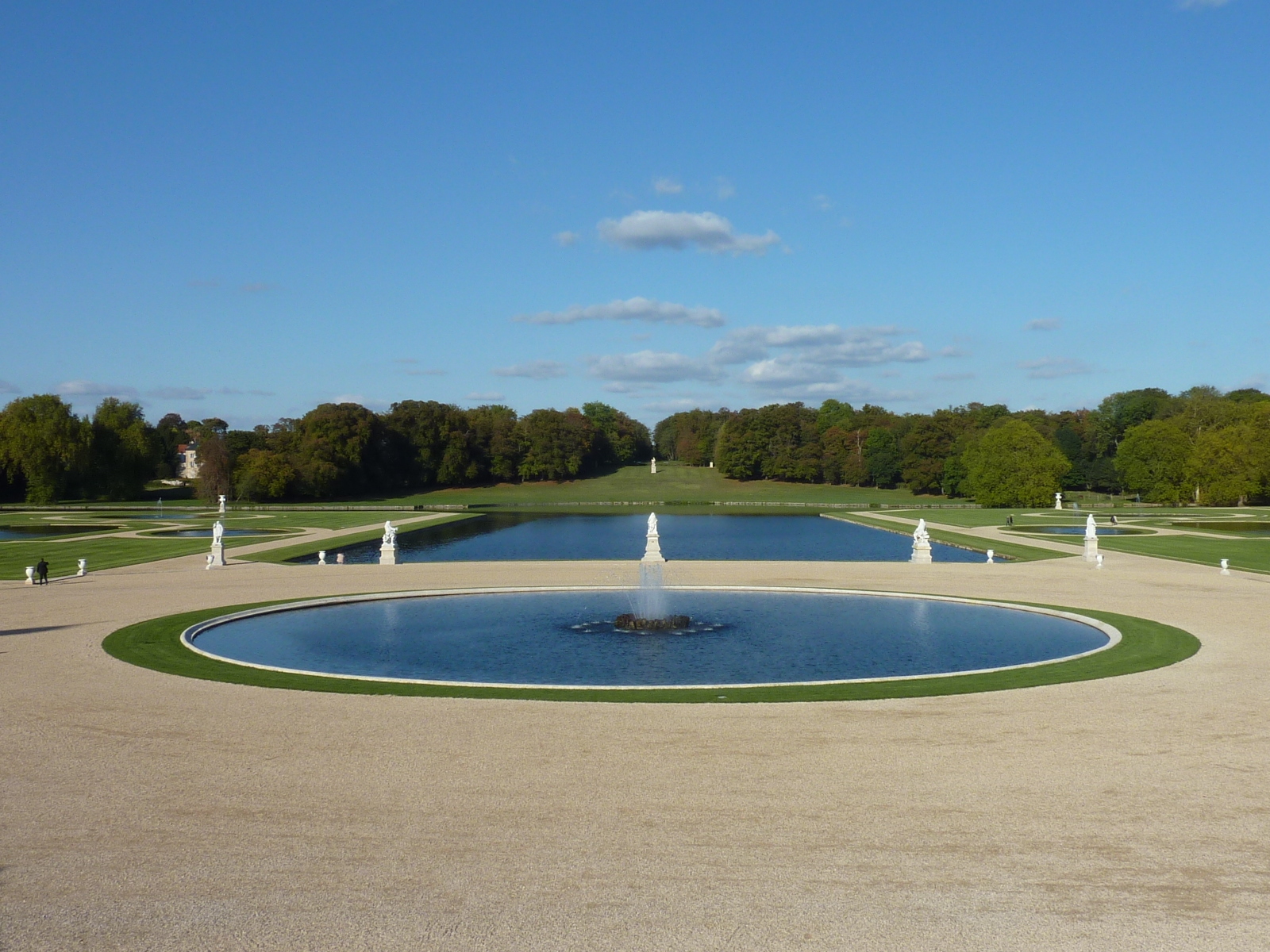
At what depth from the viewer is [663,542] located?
54875 millimetres

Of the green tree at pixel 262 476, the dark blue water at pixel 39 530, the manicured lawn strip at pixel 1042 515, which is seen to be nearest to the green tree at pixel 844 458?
the manicured lawn strip at pixel 1042 515

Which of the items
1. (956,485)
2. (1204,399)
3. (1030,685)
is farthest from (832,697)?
(1204,399)

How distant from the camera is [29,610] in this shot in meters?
24.3

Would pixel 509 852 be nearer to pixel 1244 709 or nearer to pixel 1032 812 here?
pixel 1032 812

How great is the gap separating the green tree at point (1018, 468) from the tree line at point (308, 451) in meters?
59.8

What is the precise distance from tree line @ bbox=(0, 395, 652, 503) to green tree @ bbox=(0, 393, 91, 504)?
0.32 ft

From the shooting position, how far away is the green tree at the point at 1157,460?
88.2 meters

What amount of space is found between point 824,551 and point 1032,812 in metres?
38.3

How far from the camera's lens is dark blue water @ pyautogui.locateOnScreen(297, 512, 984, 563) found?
1756 inches

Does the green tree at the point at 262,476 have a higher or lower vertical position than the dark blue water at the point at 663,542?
higher

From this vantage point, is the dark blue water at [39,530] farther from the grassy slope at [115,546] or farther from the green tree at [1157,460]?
the green tree at [1157,460]

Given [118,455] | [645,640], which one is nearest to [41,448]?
[118,455]

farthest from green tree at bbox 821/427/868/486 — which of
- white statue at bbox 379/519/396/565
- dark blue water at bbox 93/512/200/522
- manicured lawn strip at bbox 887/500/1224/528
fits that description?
white statue at bbox 379/519/396/565

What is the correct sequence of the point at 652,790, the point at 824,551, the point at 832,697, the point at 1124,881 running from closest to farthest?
1. the point at 1124,881
2. the point at 652,790
3. the point at 832,697
4. the point at 824,551
